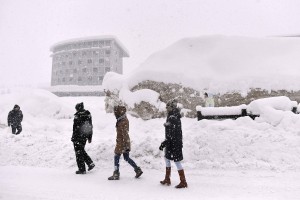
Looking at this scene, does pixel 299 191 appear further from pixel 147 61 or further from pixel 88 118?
pixel 147 61

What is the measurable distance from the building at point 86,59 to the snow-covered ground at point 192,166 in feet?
195

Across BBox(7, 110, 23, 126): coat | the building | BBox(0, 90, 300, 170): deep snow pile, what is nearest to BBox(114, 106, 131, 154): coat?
BBox(0, 90, 300, 170): deep snow pile

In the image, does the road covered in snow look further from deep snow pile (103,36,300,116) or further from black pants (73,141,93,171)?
deep snow pile (103,36,300,116)

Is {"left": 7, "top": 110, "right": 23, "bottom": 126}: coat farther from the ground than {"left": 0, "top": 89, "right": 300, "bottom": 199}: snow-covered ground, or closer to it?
farther from the ground

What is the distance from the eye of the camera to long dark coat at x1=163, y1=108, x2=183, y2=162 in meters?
6.31

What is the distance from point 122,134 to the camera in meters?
7.12

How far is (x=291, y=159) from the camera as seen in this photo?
7.92 metres

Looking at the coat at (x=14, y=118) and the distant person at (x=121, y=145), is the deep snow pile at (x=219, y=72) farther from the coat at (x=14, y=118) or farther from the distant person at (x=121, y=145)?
the distant person at (x=121, y=145)

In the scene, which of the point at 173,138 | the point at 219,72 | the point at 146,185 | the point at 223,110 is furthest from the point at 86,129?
the point at 219,72

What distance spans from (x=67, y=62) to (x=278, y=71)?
65.6 metres

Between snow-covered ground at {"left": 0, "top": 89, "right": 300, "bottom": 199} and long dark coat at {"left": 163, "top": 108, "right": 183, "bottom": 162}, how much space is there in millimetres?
710

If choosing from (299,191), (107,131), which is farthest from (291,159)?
(107,131)

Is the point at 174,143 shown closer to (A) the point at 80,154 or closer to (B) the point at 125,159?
(B) the point at 125,159

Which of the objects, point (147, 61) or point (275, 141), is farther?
point (147, 61)
